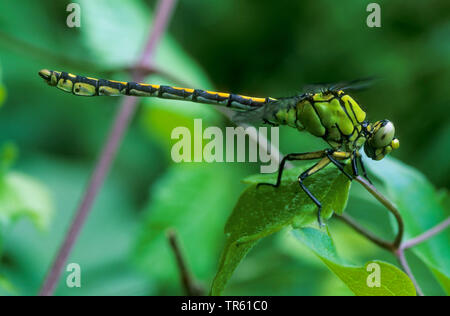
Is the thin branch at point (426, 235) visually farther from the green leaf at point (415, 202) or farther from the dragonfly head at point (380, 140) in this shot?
the dragonfly head at point (380, 140)

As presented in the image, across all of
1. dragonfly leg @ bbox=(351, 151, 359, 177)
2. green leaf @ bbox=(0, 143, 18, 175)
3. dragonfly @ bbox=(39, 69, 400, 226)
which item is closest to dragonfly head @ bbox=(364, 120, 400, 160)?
dragonfly @ bbox=(39, 69, 400, 226)

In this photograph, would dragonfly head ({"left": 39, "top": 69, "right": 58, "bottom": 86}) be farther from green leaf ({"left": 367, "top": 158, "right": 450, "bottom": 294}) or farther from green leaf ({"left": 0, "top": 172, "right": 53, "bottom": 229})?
green leaf ({"left": 367, "top": 158, "right": 450, "bottom": 294})

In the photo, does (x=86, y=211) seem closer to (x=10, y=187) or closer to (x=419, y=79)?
(x=10, y=187)

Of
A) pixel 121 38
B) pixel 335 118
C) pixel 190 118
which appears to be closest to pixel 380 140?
pixel 335 118

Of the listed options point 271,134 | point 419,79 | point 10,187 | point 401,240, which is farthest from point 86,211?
point 419,79

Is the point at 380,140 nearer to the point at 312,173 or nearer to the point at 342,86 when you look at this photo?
the point at 342,86
